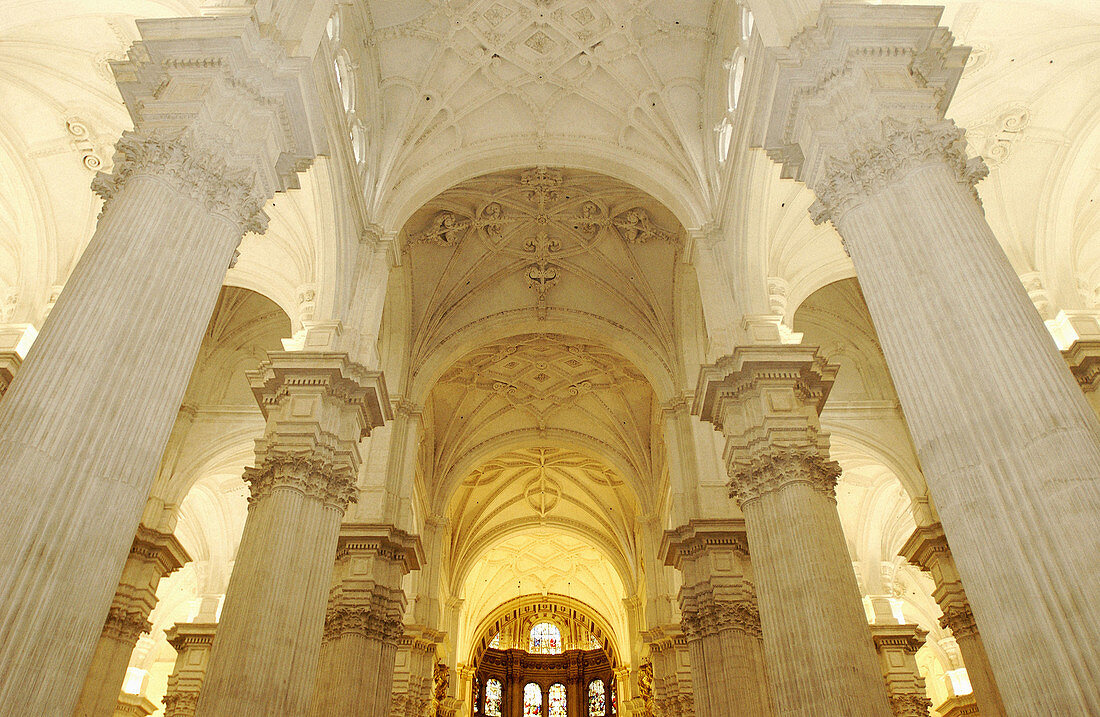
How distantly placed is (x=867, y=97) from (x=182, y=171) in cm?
601

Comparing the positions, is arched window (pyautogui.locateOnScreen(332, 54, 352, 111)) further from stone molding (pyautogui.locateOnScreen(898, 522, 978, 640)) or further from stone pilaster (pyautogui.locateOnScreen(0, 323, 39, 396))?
stone molding (pyautogui.locateOnScreen(898, 522, 978, 640))

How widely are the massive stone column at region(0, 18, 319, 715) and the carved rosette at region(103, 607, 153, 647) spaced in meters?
10.1

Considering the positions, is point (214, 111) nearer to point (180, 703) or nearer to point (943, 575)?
point (180, 703)

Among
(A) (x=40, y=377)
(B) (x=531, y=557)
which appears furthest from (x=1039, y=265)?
(B) (x=531, y=557)

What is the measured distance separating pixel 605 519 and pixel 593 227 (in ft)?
45.9

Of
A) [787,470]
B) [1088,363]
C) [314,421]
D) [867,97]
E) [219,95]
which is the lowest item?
[787,470]

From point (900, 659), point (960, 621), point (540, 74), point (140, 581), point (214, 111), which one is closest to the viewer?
point (214, 111)

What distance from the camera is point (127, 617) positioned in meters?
14.3

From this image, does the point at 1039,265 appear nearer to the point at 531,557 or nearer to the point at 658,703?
the point at 658,703

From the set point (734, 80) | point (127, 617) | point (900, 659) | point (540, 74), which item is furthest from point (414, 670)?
point (734, 80)

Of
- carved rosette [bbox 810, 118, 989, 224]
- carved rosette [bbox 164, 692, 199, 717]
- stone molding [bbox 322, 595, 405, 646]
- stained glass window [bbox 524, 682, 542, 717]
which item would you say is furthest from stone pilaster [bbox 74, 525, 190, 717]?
stained glass window [bbox 524, 682, 542, 717]

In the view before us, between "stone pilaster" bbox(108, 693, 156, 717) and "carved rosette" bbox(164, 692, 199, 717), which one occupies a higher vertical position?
"stone pilaster" bbox(108, 693, 156, 717)

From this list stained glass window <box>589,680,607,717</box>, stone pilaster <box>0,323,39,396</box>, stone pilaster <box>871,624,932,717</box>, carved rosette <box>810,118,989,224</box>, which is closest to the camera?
carved rosette <box>810,118,989,224</box>

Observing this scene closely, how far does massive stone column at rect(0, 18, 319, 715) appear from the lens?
4859 mm
